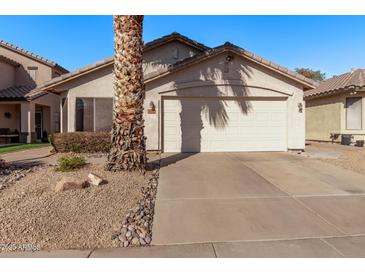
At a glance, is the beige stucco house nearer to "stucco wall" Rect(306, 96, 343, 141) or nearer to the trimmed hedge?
the trimmed hedge

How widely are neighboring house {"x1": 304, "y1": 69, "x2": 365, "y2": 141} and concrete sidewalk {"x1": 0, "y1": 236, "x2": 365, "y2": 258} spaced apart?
14351 mm

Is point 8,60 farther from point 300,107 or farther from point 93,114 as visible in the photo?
point 300,107

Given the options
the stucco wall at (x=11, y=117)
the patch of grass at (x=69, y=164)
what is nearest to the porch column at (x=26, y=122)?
the stucco wall at (x=11, y=117)

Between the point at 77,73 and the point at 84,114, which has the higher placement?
the point at 77,73

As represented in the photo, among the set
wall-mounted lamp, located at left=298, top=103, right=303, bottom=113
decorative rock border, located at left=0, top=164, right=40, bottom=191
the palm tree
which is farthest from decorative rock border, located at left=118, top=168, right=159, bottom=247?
wall-mounted lamp, located at left=298, top=103, right=303, bottom=113

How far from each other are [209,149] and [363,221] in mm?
7461

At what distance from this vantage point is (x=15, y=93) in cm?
1883

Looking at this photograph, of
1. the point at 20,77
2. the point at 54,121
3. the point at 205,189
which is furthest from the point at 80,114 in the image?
the point at 20,77

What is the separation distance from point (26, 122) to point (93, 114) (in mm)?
8416

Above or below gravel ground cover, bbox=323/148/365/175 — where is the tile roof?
above

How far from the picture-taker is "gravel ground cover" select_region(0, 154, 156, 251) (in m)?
3.86

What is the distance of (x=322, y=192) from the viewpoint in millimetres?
6004

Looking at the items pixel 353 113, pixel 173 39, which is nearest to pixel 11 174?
pixel 173 39

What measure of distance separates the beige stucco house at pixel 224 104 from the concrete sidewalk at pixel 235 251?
25.6 ft
